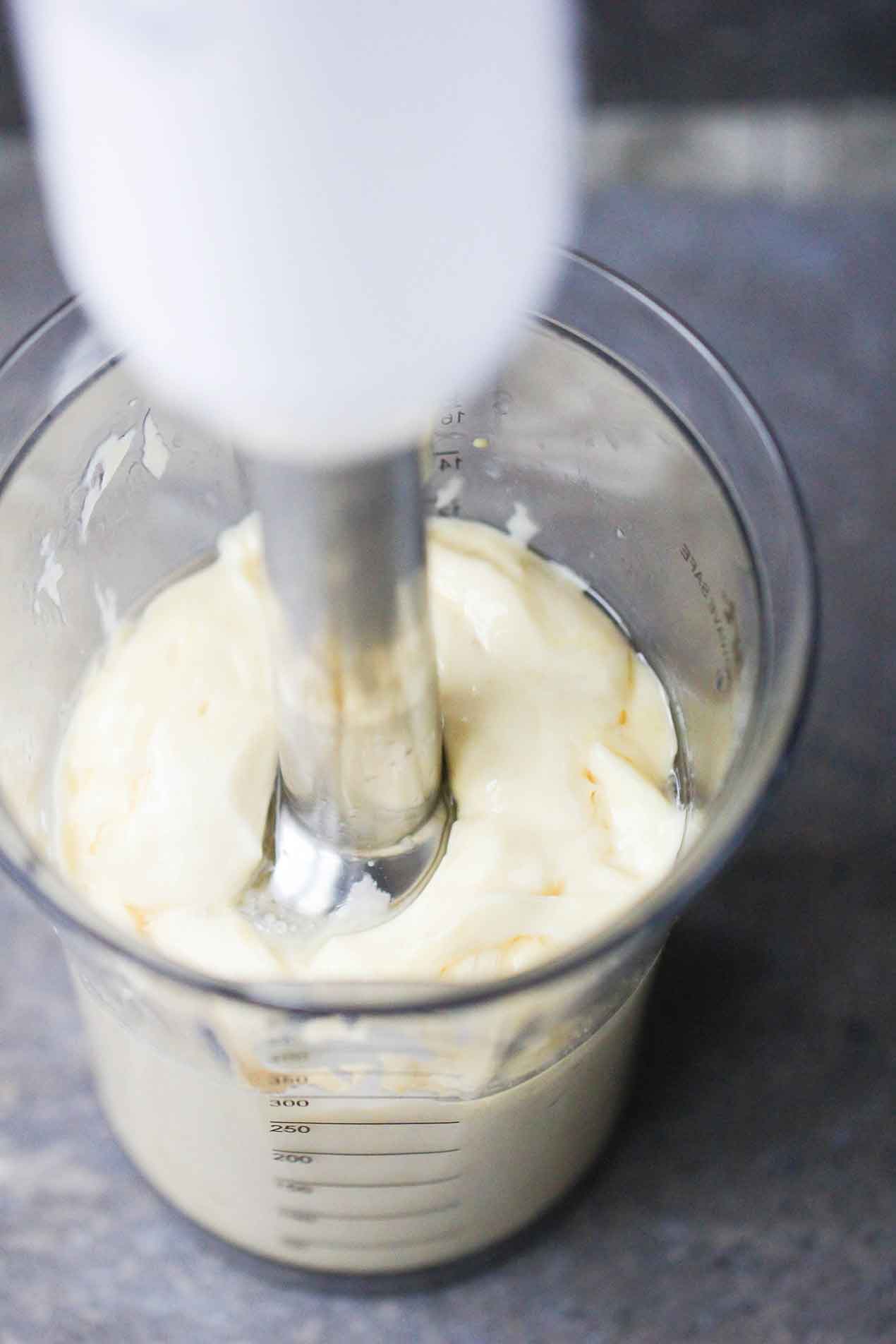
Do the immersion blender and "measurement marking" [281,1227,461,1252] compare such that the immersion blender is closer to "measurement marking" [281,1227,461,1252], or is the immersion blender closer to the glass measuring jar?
the glass measuring jar

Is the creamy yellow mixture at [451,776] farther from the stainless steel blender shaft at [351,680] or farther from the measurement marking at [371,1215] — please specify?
the measurement marking at [371,1215]

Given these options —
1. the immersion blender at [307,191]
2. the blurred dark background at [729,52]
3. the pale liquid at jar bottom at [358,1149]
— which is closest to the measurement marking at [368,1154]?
the pale liquid at jar bottom at [358,1149]

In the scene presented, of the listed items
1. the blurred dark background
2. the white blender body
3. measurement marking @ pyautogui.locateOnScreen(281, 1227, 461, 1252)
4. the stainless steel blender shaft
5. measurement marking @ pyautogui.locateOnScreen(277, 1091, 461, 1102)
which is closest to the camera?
the white blender body

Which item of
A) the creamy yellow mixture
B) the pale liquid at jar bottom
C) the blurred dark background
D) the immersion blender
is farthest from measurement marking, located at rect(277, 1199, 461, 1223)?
the blurred dark background

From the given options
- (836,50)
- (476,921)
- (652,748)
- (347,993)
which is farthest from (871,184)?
(347,993)

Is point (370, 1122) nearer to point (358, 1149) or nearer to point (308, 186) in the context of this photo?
point (358, 1149)

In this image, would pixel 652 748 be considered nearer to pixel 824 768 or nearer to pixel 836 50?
pixel 824 768
